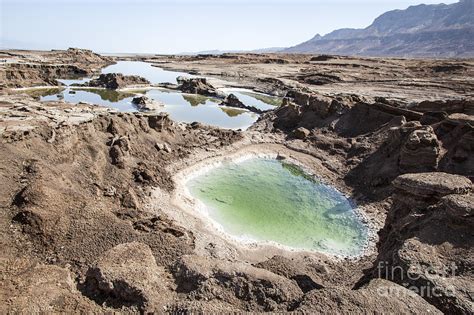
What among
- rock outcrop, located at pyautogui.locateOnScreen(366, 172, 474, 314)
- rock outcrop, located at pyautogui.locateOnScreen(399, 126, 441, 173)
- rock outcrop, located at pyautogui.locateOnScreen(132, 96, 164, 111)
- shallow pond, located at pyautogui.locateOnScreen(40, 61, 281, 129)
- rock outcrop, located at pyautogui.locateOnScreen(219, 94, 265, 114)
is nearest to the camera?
rock outcrop, located at pyautogui.locateOnScreen(366, 172, 474, 314)

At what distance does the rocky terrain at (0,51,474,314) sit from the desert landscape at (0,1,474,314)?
0.20ft

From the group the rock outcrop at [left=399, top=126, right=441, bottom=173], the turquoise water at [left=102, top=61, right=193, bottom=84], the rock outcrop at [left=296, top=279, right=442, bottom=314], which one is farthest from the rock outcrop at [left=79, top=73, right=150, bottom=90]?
the rock outcrop at [left=296, top=279, right=442, bottom=314]

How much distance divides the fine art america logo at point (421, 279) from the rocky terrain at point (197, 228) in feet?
0.14

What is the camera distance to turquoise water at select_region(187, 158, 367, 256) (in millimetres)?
18750

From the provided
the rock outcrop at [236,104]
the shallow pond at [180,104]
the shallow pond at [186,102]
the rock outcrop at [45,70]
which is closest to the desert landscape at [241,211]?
the shallow pond at [180,104]

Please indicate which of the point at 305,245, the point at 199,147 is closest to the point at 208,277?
the point at 305,245

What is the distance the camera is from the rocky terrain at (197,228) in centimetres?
904

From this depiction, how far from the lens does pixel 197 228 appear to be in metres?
18.0

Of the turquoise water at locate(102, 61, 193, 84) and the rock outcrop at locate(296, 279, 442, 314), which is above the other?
the turquoise water at locate(102, 61, 193, 84)

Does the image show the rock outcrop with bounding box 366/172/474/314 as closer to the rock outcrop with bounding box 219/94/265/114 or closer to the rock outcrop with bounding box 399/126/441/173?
the rock outcrop with bounding box 399/126/441/173

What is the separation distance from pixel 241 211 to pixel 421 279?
12311 mm

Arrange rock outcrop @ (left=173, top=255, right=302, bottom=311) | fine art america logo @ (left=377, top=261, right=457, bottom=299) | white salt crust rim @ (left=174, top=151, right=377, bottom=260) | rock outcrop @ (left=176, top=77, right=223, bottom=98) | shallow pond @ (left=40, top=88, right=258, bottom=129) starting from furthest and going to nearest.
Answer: rock outcrop @ (left=176, top=77, right=223, bottom=98)
shallow pond @ (left=40, top=88, right=258, bottom=129)
white salt crust rim @ (left=174, top=151, right=377, bottom=260)
rock outcrop @ (left=173, top=255, right=302, bottom=311)
fine art america logo @ (left=377, top=261, right=457, bottom=299)

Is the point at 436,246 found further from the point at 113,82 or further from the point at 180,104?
the point at 113,82

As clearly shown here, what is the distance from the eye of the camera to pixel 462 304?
895cm
